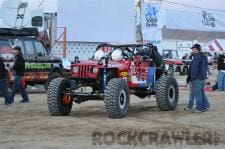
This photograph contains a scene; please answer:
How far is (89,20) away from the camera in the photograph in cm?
2827

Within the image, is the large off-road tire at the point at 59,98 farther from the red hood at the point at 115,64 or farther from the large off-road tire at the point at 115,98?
the large off-road tire at the point at 115,98

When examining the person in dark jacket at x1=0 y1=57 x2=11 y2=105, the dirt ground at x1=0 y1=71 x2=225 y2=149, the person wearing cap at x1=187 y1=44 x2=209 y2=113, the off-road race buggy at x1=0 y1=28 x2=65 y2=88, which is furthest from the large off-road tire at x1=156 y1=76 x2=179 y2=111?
the off-road race buggy at x1=0 y1=28 x2=65 y2=88

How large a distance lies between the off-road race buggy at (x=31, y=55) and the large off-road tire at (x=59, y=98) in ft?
21.5

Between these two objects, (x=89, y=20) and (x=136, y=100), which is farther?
(x=89, y=20)

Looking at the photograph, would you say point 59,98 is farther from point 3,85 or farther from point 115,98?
point 3,85

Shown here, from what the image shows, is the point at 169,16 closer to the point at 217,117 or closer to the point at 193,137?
the point at 217,117

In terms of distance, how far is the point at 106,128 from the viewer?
10844 millimetres

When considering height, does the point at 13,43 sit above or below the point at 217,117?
above

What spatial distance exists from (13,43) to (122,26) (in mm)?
9451

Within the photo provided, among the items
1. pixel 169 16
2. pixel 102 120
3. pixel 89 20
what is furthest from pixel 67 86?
pixel 169 16

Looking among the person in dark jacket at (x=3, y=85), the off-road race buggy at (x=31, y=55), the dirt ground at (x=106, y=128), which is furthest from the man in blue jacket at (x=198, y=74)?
the off-road race buggy at (x=31, y=55)

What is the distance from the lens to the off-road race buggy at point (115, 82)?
12.5 metres

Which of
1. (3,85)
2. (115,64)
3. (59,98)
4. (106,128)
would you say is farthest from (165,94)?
(3,85)

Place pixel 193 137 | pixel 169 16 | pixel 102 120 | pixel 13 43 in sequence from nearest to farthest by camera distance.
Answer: pixel 193 137, pixel 102 120, pixel 13 43, pixel 169 16
